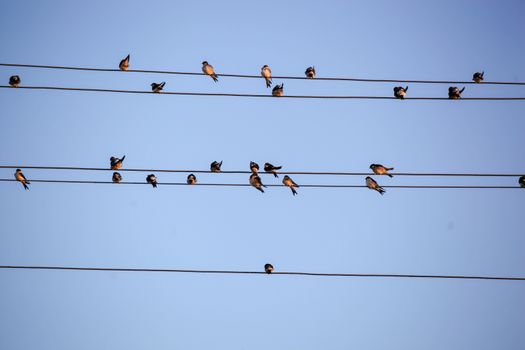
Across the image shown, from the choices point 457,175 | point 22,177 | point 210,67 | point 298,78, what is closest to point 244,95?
point 298,78

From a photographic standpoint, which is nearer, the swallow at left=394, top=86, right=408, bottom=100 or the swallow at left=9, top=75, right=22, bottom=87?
the swallow at left=394, top=86, right=408, bottom=100

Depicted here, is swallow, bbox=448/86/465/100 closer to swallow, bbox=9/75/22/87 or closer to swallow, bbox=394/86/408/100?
swallow, bbox=394/86/408/100

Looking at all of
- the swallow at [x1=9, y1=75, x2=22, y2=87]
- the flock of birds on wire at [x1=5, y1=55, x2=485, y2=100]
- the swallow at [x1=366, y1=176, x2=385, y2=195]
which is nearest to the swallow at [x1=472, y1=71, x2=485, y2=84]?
the flock of birds on wire at [x1=5, y1=55, x2=485, y2=100]

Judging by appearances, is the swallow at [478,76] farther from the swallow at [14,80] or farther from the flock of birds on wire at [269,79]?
the swallow at [14,80]

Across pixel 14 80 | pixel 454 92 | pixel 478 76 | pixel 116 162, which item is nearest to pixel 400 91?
pixel 454 92

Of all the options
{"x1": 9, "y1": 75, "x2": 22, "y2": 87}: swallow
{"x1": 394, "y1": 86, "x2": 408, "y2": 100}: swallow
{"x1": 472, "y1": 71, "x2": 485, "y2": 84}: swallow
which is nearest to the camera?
{"x1": 394, "y1": 86, "x2": 408, "y2": 100}: swallow

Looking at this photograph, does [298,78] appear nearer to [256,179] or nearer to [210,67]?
[256,179]

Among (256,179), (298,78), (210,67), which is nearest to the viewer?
(298,78)

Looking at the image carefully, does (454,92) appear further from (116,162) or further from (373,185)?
(116,162)

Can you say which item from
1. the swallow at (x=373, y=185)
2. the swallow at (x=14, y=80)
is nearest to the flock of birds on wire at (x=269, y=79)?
the swallow at (x=14, y=80)

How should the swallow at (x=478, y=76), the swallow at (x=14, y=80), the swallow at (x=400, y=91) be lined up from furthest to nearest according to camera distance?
the swallow at (x=14, y=80), the swallow at (x=478, y=76), the swallow at (x=400, y=91)

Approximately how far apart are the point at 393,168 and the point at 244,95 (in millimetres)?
3752

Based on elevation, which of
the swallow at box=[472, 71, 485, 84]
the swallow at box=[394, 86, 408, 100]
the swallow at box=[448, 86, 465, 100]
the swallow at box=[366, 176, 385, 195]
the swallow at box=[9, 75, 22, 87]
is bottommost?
the swallow at box=[366, 176, 385, 195]

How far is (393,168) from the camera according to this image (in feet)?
33.7
